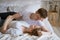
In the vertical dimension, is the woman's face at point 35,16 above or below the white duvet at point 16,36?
above

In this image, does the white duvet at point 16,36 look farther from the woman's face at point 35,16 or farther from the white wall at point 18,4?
the white wall at point 18,4

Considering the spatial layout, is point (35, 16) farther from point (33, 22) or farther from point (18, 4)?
point (18, 4)

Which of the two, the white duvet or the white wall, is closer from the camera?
the white duvet

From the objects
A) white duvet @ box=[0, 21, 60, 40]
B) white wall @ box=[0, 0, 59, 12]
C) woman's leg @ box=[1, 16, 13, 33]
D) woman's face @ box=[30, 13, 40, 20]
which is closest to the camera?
white duvet @ box=[0, 21, 60, 40]

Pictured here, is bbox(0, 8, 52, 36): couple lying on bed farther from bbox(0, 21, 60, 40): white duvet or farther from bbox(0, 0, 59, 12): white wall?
bbox(0, 0, 59, 12): white wall

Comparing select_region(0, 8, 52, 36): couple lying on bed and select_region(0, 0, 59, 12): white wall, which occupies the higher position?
select_region(0, 0, 59, 12): white wall

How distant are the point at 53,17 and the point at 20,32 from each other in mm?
1601

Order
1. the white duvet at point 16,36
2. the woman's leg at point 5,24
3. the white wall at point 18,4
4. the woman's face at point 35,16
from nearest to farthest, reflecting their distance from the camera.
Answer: the white duvet at point 16,36 → the woman's leg at point 5,24 → the woman's face at point 35,16 → the white wall at point 18,4

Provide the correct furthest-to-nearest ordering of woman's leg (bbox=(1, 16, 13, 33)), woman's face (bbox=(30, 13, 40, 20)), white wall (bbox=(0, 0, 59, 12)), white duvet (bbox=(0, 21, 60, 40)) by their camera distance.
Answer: white wall (bbox=(0, 0, 59, 12))
woman's face (bbox=(30, 13, 40, 20))
woman's leg (bbox=(1, 16, 13, 33))
white duvet (bbox=(0, 21, 60, 40))

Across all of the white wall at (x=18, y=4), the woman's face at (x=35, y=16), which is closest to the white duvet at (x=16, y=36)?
the woman's face at (x=35, y=16)

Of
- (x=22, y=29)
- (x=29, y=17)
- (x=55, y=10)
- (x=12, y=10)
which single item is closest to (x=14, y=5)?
(x=12, y=10)

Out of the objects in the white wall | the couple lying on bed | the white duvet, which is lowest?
the white duvet

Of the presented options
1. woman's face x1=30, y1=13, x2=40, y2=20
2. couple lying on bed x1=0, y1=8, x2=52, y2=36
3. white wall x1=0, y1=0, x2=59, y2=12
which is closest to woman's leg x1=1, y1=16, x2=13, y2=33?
couple lying on bed x1=0, y1=8, x2=52, y2=36

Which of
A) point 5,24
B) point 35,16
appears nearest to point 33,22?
point 35,16
